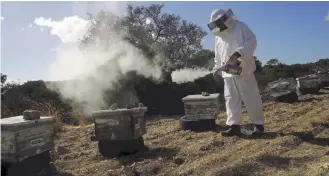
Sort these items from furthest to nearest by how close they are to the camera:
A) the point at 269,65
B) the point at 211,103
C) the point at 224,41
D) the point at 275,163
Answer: the point at 269,65, the point at 211,103, the point at 224,41, the point at 275,163

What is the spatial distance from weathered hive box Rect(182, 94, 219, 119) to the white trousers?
0.73 metres

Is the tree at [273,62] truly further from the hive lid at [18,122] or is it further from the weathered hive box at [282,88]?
the hive lid at [18,122]

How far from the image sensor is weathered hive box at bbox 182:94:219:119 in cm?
563

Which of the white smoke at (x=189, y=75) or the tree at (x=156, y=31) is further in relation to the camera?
the tree at (x=156, y=31)

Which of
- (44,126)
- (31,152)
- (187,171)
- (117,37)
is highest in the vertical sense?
(117,37)

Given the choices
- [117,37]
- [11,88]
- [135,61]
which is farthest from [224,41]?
[117,37]

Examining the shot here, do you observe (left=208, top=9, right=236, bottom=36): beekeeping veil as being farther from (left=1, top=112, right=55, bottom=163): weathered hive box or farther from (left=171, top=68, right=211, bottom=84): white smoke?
(left=1, top=112, right=55, bottom=163): weathered hive box

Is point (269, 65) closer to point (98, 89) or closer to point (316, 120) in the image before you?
point (98, 89)

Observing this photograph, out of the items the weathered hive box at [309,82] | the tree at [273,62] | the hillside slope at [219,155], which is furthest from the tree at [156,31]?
the hillside slope at [219,155]

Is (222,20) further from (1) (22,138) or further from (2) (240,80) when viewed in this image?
→ (1) (22,138)

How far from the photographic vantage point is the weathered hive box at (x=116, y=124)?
4.22 m

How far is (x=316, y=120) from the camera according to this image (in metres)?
5.29

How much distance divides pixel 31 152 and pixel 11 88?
9311mm

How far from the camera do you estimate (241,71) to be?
14.9 ft
